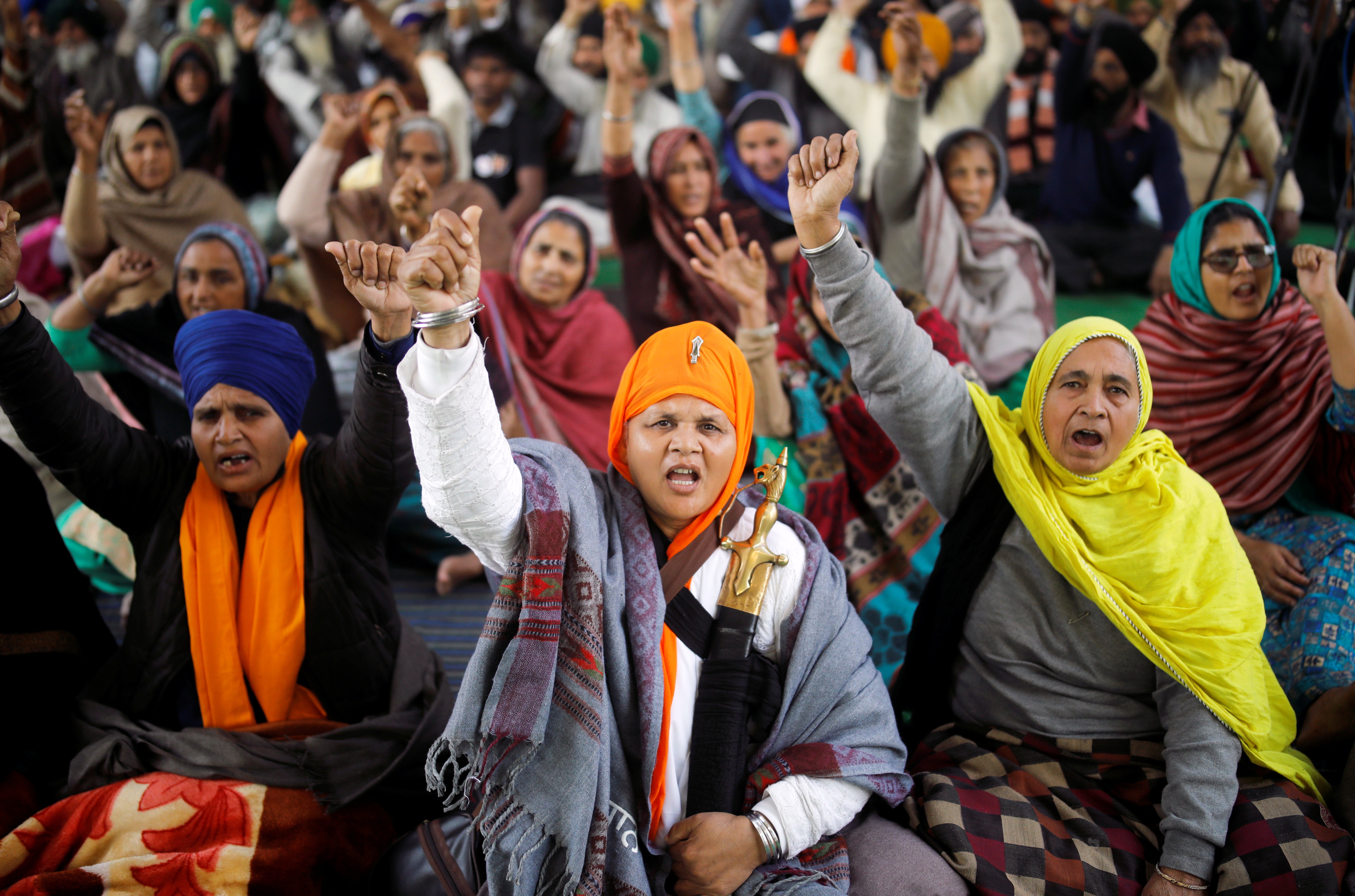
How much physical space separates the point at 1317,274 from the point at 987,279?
1.45 metres

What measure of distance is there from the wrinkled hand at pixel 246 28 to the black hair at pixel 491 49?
149 cm

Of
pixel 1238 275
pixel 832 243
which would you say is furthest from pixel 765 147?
pixel 832 243

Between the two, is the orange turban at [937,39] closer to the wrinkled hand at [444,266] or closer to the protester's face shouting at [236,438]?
the protester's face shouting at [236,438]

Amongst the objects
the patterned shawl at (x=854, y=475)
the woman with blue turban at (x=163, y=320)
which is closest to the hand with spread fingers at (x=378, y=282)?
the woman with blue turban at (x=163, y=320)

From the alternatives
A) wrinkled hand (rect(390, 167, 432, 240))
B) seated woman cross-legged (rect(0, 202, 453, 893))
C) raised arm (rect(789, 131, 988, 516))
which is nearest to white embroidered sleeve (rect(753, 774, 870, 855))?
raised arm (rect(789, 131, 988, 516))

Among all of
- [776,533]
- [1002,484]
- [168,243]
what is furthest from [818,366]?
[168,243]

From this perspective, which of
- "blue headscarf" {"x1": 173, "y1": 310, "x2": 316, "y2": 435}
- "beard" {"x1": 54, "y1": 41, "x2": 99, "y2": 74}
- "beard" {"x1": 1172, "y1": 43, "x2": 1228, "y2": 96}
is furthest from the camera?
"beard" {"x1": 54, "y1": 41, "x2": 99, "y2": 74}

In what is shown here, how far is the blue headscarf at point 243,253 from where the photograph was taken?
2740 millimetres

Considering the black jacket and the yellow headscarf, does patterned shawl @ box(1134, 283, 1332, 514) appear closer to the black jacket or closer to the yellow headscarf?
the yellow headscarf

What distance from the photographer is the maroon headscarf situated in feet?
10.4

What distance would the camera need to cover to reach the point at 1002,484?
174 cm

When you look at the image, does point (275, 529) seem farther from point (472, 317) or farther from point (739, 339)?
point (739, 339)

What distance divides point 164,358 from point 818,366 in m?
1.87

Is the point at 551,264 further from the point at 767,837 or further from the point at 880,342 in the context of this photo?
the point at 767,837
